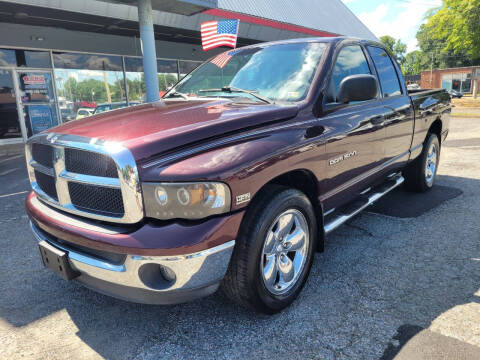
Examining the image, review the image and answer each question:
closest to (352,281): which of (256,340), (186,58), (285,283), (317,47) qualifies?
(285,283)

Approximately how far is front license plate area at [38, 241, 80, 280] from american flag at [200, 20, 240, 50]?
7689 mm

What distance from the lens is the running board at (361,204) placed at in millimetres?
3004

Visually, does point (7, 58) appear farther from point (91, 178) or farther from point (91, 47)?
point (91, 178)

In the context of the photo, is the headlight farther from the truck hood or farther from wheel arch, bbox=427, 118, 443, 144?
wheel arch, bbox=427, 118, 443, 144

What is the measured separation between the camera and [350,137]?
10.0 ft

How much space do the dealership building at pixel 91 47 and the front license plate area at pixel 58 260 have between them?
7.29 metres

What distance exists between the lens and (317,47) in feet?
10.4

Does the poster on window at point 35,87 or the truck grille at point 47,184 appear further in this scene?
the poster on window at point 35,87

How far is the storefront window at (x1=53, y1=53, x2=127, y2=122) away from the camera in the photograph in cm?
1195

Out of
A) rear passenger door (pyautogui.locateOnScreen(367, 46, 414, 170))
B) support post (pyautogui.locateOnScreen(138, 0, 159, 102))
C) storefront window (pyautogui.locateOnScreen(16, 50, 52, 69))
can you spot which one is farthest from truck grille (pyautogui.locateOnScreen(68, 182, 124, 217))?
storefront window (pyautogui.locateOnScreen(16, 50, 52, 69))

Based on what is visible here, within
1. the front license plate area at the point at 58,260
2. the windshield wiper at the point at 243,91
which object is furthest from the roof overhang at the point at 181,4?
the front license plate area at the point at 58,260

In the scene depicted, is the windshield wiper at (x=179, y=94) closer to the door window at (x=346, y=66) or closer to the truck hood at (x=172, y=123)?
the truck hood at (x=172, y=123)

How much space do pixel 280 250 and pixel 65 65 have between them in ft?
39.0

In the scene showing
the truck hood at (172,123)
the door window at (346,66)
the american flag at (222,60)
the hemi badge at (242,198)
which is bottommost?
the hemi badge at (242,198)
